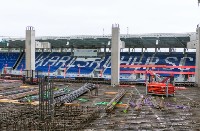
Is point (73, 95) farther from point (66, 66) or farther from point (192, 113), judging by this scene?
point (66, 66)

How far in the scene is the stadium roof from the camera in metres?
38.4

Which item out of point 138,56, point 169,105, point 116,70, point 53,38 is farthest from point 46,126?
point 138,56

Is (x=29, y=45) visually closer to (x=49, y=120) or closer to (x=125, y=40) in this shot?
(x=125, y=40)

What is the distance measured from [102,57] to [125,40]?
6.85 m

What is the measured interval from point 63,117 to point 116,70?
20876 millimetres

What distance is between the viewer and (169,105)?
18.4m

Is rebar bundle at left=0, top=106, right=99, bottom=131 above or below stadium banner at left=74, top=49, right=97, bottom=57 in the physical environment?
below

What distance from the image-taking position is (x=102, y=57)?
47.3 m

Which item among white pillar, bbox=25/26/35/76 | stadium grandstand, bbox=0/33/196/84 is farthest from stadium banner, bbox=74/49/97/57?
white pillar, bbox=25/26/35/76

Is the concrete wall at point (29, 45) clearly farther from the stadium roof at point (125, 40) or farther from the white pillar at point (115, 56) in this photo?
the white pillar at point (115, 56)

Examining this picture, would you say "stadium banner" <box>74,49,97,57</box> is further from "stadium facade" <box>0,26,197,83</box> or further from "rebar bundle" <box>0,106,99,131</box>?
"rebar bundle" <box>0,106,99,131</box>

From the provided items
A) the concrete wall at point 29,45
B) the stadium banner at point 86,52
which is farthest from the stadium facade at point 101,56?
the concrete wall at point 29,45

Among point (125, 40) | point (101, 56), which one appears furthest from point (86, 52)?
point (125, 40)

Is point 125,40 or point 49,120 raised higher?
point 125,40
